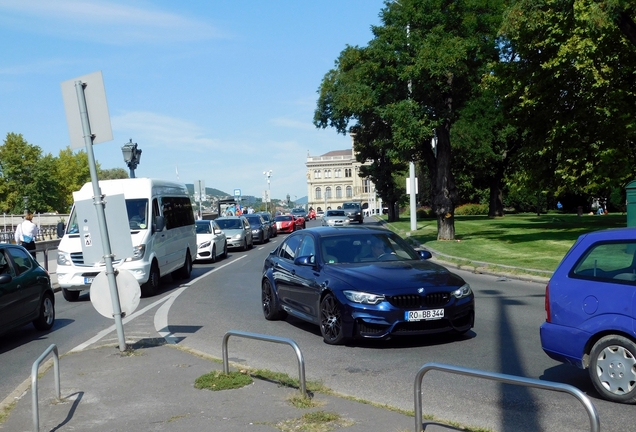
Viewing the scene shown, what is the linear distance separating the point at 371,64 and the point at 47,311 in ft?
60.0

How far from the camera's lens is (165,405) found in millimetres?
6582

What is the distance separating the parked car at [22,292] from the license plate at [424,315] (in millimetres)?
5833

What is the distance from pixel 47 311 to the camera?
12.4 metres

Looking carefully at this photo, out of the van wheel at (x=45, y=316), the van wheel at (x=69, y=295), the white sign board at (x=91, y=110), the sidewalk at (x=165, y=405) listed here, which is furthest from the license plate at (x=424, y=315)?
the van wheel at (x=69, y=295)

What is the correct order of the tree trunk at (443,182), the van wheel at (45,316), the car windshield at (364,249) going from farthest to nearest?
the tree trunk at (443,182), the van wheel at (45,316), the car windshield at (364,249)

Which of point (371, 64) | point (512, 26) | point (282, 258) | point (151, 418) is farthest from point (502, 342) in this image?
point (371, 64)

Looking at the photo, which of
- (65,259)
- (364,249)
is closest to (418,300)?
(364,249)

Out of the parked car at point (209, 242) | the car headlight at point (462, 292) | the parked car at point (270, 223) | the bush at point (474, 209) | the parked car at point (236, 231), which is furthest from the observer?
the bush at point (474, 209)

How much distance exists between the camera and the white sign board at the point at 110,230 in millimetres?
9133

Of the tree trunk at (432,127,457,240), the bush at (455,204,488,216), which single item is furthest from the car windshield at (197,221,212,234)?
the bush at (455,204,488,216)

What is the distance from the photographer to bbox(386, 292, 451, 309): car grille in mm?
8941

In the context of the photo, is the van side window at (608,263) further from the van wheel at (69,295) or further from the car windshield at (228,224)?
the car windshield at (228,224)

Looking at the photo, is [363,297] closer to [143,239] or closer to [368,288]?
[368,288]

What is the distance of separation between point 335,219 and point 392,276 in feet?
134
